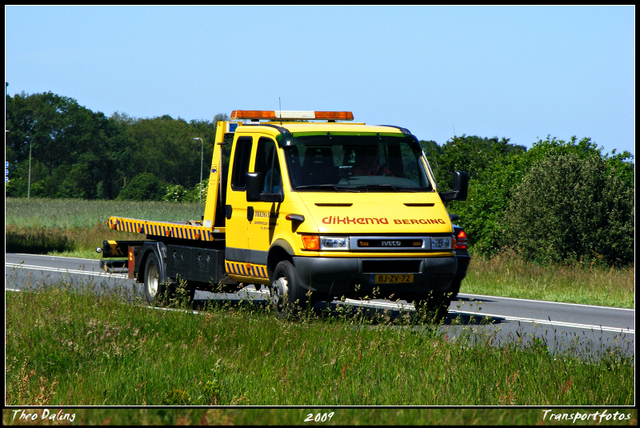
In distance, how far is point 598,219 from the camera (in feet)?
80.0

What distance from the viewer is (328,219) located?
10.2 m

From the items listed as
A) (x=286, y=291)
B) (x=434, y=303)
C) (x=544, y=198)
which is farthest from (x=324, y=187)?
(x=544, y=198)

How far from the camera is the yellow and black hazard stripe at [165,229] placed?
12.3 meters

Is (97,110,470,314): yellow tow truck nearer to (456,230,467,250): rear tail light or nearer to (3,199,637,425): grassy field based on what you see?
(456,230,467,250): rear tail light

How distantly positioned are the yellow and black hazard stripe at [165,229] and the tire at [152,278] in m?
0.43

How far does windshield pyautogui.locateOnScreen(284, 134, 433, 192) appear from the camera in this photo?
35.2 feet

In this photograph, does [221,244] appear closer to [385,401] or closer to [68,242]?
[385,401]

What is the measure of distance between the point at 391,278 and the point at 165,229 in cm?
433

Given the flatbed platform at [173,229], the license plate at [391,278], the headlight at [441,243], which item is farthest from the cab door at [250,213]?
the headlight at [441,243]

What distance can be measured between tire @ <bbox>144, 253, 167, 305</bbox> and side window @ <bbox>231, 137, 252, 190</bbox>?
7.65ft

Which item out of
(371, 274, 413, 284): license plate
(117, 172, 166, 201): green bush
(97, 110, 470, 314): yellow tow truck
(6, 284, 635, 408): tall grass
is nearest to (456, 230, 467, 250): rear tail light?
(97, 110, 470, 314): yellow tow truck

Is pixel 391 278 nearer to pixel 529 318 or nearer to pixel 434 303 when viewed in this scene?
pixel 434 303

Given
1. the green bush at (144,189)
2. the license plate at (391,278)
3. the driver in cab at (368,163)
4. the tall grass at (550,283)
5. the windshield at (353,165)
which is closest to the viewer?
the license plate at (391,278)

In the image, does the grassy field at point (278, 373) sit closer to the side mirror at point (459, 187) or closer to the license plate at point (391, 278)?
the license plate at point (391, 278)
